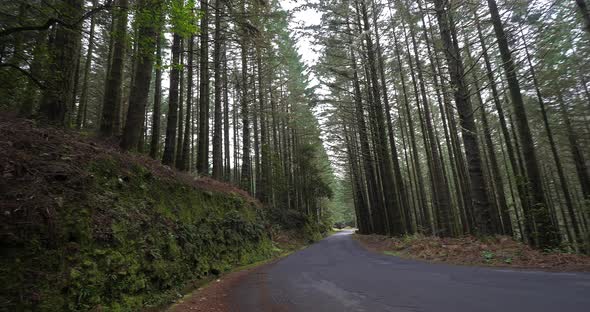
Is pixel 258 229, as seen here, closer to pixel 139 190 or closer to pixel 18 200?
pixel 139 190

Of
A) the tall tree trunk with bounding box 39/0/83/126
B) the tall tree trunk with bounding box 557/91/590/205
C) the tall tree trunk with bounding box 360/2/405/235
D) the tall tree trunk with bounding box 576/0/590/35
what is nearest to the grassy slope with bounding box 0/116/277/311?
the tall tree trunk with bounding box 39/0/83/126

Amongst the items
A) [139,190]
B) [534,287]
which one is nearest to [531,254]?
[534,287]

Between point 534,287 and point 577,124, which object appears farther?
point 577,124

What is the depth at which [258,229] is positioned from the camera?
12.3m

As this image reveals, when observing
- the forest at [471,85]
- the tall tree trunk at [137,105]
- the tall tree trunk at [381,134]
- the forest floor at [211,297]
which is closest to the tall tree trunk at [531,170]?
the forest at [471,85]

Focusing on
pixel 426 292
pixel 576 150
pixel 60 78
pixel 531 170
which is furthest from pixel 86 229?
pixel 576 150

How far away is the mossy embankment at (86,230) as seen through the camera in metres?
3.36

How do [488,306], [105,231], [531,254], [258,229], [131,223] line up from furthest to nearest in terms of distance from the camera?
[258,229] < [531,254] < [131,223] < [105,231] < [488,306]

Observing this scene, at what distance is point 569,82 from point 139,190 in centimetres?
2161

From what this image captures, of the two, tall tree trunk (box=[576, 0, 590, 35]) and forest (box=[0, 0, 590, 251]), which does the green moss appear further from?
tall tree trunk (box=[576, 0, 590, 35])

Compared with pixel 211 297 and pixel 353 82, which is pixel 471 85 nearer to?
pixel 353 82

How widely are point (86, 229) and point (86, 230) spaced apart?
2cm

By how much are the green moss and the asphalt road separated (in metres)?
1.70

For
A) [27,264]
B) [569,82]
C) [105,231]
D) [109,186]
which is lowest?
[27,264]
